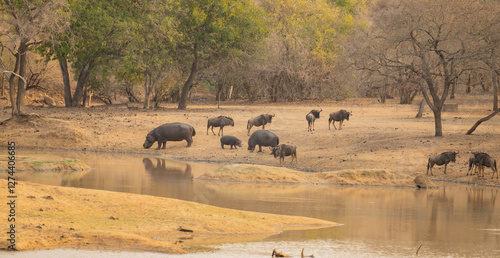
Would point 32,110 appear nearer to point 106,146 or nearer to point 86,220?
point 106,146

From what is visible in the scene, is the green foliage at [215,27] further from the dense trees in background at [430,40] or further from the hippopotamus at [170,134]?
the dense trees in background at [430,40]

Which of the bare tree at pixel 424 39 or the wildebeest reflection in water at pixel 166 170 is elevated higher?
the bare tree at pixel 424 39

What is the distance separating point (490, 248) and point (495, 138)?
17.2 metres

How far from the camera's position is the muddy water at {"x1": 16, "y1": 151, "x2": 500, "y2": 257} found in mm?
11773

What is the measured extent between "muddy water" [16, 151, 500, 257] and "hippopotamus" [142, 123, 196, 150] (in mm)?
4773

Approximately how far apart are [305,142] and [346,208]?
13930mm

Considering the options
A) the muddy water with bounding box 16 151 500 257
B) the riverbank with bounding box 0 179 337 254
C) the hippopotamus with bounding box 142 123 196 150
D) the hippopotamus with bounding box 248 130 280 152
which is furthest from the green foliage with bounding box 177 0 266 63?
the riverbank with bounding box 0 179 337 254

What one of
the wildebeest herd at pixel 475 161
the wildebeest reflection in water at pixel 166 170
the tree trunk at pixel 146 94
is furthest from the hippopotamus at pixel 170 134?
the tree trunk at pixel 146 94

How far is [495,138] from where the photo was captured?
28.2 meters

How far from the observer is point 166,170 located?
81.7 feet

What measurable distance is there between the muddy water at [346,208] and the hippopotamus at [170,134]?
4.77 m

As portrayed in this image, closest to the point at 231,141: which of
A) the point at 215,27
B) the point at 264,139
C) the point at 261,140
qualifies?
the point at 261,140

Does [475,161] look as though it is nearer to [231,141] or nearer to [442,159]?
[442,159]

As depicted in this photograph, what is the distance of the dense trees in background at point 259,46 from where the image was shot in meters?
28.2
